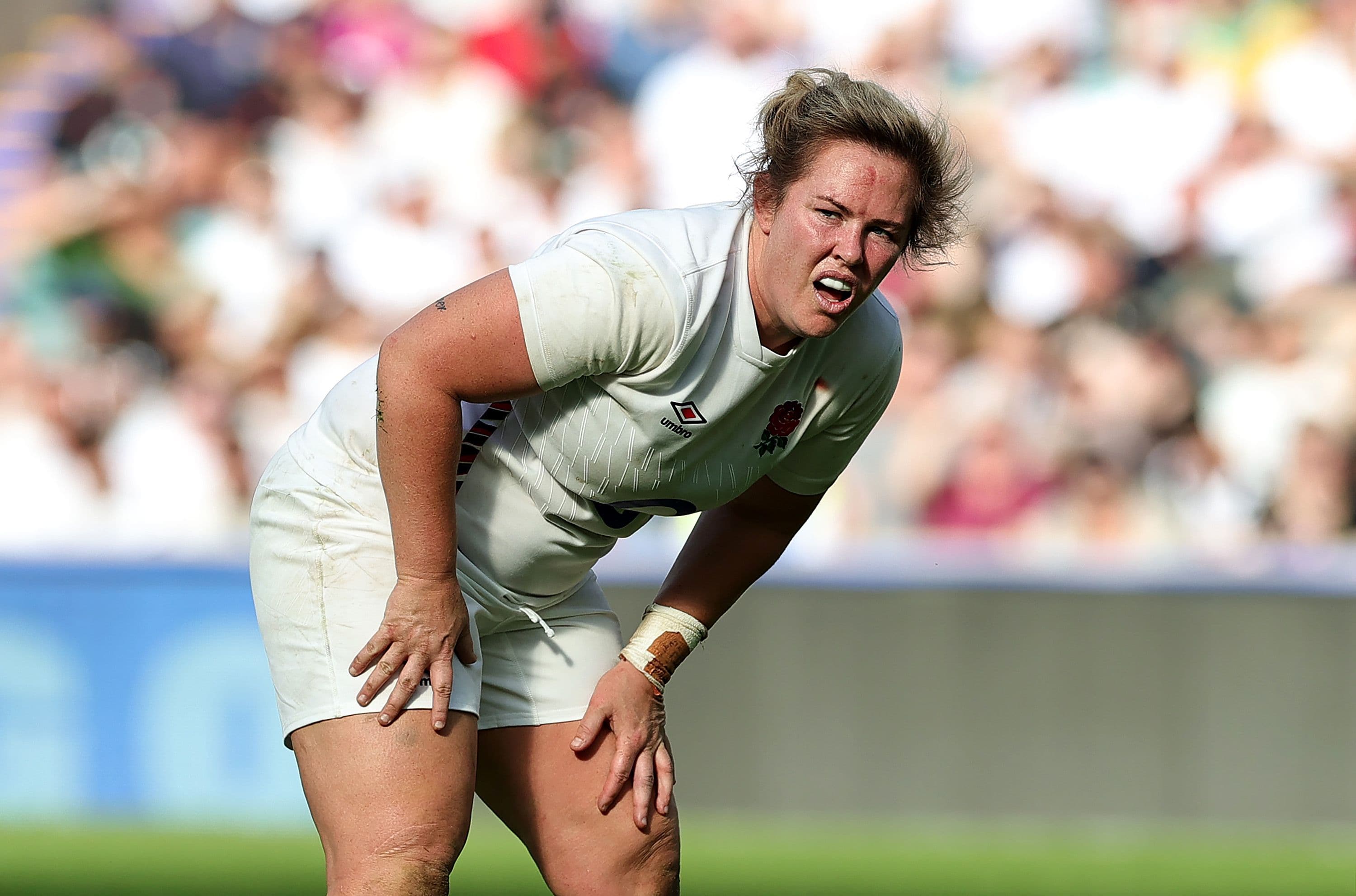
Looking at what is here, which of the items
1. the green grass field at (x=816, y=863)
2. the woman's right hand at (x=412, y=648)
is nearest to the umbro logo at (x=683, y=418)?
the woman's right hand at (x=412, y=648)

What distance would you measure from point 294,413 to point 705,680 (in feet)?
8.16

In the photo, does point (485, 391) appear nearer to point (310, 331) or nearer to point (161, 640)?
point (161, 640)

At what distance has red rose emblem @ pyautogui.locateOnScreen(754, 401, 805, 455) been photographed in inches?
130

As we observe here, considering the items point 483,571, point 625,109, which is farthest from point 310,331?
point 483,571

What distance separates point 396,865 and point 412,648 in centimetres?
38

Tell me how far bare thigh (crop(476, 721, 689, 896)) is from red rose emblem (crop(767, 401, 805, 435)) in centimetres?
75

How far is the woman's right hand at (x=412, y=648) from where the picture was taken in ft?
9.95

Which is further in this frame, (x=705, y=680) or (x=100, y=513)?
(x=100, y=513)

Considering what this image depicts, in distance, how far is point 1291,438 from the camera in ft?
25.1

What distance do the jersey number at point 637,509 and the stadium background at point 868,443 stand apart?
A: 113 inches

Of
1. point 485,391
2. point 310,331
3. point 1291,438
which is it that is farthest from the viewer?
point 310,331

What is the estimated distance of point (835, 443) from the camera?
3.51 m

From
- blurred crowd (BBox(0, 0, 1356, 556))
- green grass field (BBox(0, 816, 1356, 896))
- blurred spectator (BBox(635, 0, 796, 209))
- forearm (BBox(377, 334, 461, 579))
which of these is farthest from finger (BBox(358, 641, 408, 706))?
blurred spectator (BBox(635, 0, 796, 209))

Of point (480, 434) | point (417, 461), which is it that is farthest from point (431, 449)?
point (480, 434)
